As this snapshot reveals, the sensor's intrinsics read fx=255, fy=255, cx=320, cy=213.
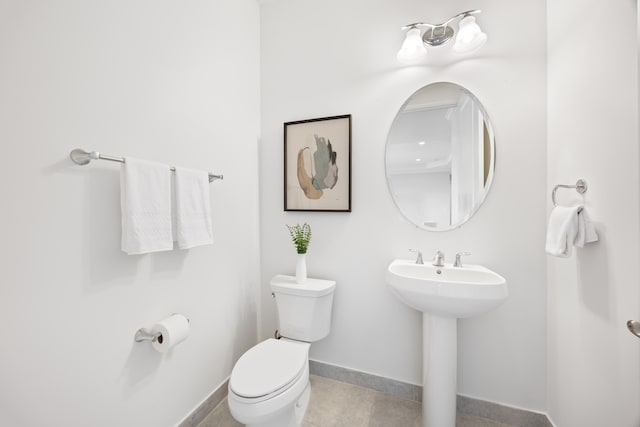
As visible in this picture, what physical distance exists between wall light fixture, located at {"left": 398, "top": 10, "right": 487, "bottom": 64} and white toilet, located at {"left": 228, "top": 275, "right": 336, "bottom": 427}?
1.49 meters

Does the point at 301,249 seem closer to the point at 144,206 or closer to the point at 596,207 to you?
the point at 144,206

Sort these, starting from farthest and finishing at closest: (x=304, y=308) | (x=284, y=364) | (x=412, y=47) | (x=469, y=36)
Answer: (x=304, y=308), (x=412, y=47), (x=469, y=36), (x=284, y=364)

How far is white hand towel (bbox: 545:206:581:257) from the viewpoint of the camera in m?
1.03

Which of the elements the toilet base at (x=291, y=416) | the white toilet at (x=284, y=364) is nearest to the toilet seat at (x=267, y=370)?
the white toilet at (x=284, y=364)

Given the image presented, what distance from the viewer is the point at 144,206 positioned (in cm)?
104

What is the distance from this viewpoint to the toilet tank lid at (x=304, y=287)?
1.56m

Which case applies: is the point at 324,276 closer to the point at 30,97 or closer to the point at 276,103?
the point at 276,103

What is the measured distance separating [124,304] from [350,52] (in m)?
1.89

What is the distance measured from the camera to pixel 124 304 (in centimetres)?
106

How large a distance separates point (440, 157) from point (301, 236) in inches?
39.8

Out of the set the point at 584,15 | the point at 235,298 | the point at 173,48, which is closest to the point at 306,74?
the point at 173,48

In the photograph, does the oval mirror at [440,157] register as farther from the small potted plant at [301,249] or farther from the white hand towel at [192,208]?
the white hand towel at [192,208]

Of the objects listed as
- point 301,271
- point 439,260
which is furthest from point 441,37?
point 301,271

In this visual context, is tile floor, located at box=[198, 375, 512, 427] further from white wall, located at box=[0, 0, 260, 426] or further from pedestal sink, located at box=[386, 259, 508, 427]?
white wall, located at box=[0, 0, 260, 426]
